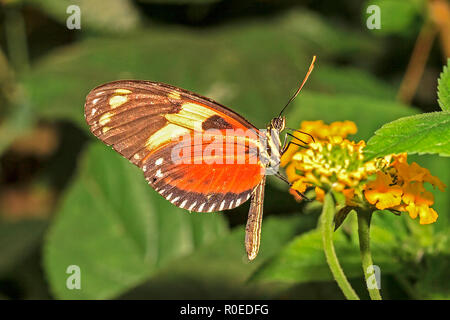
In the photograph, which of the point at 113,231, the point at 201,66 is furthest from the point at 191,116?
the point at 201,66

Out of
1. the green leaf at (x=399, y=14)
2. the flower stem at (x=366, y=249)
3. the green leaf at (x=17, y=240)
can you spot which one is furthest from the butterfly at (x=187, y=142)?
the green leaf at (x=17, y=240)

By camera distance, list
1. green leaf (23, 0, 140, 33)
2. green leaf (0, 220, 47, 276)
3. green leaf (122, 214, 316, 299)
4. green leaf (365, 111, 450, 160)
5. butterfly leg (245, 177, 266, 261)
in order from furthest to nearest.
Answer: green leaf (23, 0, 140, 33)
green leaf (0, 220, 47, 276)
green leaf (122, 214, 316, 299)
butterfly leg (245, 177, 266, 261)
green leaf (365, 111, 450, 160)

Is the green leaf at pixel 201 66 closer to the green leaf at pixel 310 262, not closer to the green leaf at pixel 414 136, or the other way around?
the green leaf at pixel 310 262

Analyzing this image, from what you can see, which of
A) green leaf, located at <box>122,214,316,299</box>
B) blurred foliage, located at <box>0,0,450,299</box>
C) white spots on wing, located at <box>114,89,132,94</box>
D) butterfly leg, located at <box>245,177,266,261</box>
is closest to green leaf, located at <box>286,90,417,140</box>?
blurred foliage, located at <box>0,0,450,299</box>

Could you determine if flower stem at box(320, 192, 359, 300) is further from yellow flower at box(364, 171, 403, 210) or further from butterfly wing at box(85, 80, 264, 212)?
butterfly wing at box(85, 80, 264, 212)

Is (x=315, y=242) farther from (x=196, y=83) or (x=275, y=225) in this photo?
(x=196, y=83)
